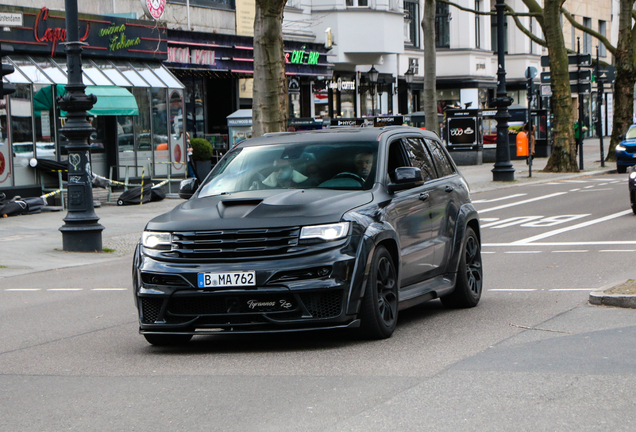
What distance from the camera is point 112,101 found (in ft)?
84.3

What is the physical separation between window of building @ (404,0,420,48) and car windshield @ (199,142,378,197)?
139 feet

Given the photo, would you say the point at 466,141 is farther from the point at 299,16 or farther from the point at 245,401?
the point at 245,401

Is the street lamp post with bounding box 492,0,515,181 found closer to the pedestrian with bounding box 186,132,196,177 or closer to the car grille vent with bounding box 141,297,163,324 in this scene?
the pedestrian with bounding box 186,132,196,177

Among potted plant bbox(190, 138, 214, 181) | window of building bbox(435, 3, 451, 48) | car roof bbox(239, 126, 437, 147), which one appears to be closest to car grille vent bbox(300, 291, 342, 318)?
car roof bbox(239, 126, 437, 147)

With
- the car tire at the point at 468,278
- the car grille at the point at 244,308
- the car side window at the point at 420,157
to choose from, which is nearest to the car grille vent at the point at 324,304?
the car grille at the point at 244,308

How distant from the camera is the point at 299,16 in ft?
131

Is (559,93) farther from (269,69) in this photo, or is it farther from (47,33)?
(47,33)

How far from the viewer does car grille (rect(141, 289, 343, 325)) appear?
7.32 meters

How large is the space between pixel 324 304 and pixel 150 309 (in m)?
1.34

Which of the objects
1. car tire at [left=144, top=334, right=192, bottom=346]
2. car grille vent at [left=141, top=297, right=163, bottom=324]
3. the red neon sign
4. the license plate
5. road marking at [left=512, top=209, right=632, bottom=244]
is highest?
the red neon sign

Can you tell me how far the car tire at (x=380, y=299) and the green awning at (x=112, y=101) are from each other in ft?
60.1

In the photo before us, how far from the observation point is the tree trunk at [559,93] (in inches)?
1367

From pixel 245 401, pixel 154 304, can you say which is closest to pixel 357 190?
pixel 154 304

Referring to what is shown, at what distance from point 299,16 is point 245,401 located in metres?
35.2
